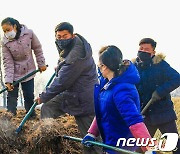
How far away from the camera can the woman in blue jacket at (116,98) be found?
313 cm

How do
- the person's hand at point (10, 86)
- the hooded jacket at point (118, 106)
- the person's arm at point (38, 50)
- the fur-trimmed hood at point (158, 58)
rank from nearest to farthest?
the hooded jacket at point (118, 106)
the fur-trimmed hood at point (158, 58)
the person's hand at point (10, 86)
the person's arm at point (38, 50)

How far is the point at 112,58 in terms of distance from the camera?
3287mm

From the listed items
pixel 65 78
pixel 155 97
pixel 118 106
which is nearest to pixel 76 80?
pixel 65 78

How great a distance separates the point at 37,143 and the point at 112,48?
2.06 metres

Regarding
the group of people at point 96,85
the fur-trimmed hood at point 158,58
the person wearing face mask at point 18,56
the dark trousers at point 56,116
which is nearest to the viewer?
the group of people at point 96,85

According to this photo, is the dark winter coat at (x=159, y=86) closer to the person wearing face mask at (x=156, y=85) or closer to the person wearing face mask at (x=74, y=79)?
the person wearing face mask at (x=156, y=85)

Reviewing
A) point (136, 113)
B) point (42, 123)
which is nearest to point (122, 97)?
point (136, 113)

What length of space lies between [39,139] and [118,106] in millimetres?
1964

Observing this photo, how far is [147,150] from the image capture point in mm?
3068

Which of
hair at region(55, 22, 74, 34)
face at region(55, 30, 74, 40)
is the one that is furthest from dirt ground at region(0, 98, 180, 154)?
hair at region(55, 22, 74, 34)

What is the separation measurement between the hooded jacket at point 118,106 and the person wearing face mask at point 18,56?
2.90 m

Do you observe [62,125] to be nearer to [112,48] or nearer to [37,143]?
[37,143]

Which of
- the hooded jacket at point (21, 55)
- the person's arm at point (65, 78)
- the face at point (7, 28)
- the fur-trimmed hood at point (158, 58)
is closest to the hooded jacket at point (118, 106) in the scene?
the person's arm at point (65, 78)

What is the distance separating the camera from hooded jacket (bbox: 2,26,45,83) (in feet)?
20.0
